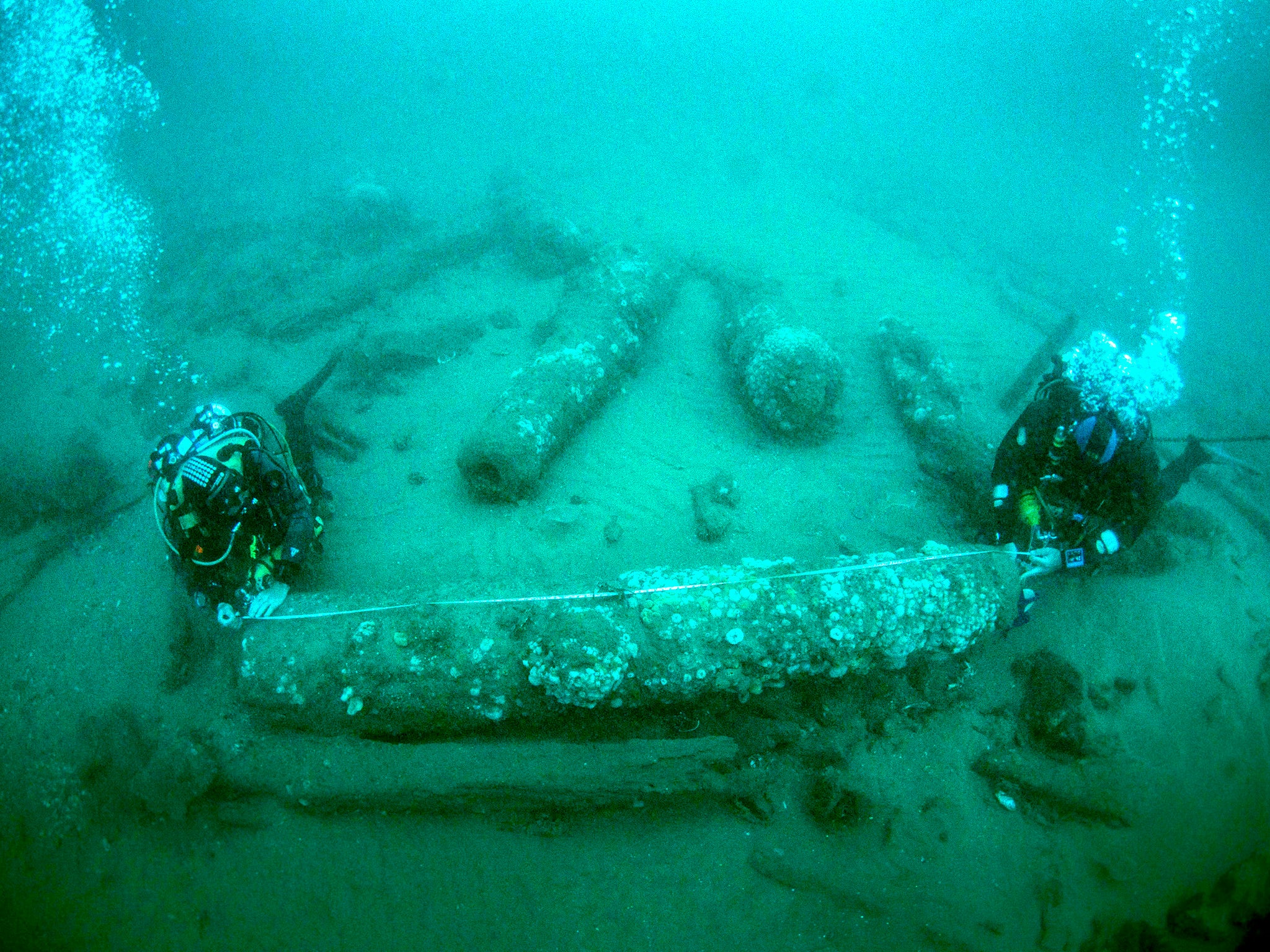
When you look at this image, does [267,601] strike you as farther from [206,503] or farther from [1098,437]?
[1098,437]

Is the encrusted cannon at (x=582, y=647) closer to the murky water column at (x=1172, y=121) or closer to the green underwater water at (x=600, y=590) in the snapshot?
the green underwater water at (x=600, y=590)

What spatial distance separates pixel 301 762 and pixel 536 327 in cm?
613

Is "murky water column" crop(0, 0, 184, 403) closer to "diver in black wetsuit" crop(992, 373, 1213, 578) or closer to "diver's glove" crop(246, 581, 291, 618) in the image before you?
"diver's glove" crop(246, 581, 291, 618)

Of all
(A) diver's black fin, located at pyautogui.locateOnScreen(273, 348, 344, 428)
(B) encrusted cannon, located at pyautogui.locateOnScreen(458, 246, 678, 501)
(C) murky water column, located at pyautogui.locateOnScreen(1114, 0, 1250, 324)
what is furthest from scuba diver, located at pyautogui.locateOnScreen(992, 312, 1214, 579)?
(C) murky water column, located at pyautogui.locateOnScreen(1114, 0, 1250, 324)

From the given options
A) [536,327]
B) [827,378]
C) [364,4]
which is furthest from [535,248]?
[364,4]

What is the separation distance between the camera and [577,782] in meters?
3.19

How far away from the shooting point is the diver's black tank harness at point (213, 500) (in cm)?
376

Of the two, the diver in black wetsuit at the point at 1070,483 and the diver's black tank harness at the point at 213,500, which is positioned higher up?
the diver in black wetsuit at the point at 1070,483

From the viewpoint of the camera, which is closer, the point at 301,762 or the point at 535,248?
the point at 301,762

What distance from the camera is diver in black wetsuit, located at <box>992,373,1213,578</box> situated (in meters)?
4.32

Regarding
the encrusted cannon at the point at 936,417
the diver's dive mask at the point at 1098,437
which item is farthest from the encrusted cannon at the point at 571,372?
the diver's dive mask at the point at 1098,437

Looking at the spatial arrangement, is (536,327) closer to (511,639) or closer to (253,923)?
(511,639)

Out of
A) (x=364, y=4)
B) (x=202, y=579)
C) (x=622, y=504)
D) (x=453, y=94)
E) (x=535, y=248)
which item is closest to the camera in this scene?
(x=202, y=579)

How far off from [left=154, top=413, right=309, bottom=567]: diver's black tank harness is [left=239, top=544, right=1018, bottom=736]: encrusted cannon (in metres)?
0.92
